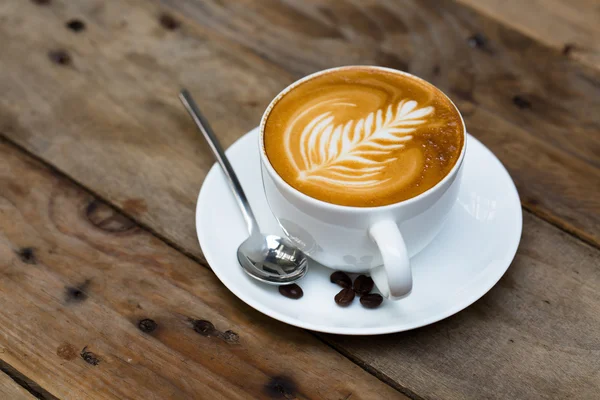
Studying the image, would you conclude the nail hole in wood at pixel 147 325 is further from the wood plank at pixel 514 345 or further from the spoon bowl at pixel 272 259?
the wood plank at pixel 514 345

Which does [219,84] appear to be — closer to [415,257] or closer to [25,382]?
[415,257]

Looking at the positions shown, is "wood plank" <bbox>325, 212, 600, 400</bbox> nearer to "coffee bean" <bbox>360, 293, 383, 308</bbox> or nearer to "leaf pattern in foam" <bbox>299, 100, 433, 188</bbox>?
"coffee bean" <bbox>360, 293, 383, 308</bbox>

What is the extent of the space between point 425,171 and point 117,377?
56 centimetres

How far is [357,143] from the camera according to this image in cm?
112

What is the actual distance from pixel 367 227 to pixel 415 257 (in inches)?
7.3

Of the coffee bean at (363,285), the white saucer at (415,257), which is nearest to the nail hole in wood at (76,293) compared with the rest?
the white saucer at (415,257)

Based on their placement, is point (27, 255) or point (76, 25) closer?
point (27, 255)

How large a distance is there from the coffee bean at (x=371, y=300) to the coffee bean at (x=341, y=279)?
0.15ft

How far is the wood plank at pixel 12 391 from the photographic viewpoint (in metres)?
1.06

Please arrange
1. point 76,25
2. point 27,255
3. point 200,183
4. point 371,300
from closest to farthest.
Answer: point 371,300, point 27,255, point 200,183, point 76,25

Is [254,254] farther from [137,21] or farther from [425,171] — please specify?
[137,21]

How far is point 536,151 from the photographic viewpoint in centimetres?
140

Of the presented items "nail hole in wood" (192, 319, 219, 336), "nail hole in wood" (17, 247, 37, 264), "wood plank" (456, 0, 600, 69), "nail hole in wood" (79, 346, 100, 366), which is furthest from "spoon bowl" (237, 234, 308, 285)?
"wood plank" (456, 0, 600, 69)

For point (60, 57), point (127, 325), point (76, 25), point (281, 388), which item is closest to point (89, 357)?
point (127, 325)
